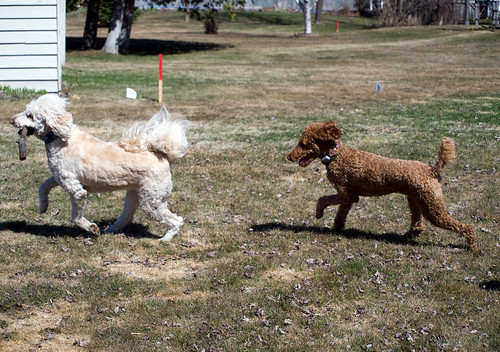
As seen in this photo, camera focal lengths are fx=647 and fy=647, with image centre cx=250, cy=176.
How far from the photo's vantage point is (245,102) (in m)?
18.5

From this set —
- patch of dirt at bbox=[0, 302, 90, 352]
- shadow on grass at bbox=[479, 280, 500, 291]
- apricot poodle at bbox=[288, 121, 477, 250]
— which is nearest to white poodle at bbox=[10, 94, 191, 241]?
apricot poodle at bbox=[288, 121, 477, 250]

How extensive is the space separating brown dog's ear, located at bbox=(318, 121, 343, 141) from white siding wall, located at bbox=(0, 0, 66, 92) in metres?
13.1

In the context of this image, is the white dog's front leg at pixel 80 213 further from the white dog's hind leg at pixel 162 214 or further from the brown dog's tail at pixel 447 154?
the brown dog's tail at pixel 447 154

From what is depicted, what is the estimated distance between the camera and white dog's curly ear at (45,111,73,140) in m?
6.73

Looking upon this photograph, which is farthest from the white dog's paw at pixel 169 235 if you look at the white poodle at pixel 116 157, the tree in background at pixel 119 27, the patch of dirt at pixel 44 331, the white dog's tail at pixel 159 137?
the tree in background at pixel 119 27

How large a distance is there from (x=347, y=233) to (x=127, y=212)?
8.56 ft

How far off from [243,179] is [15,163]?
4.02m

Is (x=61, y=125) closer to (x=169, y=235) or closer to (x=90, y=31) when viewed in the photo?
(x=169, y=235)

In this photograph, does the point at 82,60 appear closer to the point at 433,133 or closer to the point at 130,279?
the point at 433,133

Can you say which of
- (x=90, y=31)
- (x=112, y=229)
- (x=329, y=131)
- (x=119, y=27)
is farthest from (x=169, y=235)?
(x=90, y=31)

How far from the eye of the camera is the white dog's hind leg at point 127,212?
7.50 meters

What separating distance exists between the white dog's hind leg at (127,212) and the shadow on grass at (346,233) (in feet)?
4.88

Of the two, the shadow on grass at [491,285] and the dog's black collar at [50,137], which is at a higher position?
the dog's black collar at [50,137]

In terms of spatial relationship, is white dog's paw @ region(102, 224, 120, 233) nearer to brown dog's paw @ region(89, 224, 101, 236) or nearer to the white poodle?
brown dog's paw @ region(89, 224, 101, 236)
